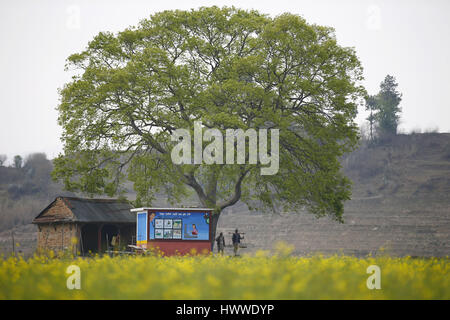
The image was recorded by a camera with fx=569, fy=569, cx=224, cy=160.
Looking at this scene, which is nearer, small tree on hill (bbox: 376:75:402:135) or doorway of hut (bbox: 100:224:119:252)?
doorway of hut (bbox: 100:224:119:252)

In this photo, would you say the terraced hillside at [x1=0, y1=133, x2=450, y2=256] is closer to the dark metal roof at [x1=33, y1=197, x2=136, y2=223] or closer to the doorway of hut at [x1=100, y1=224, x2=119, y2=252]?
the doorway of hut at [x1=100, y1=224, x2=119, y2=252]

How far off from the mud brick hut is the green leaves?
432cm

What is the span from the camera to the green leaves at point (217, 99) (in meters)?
33.7

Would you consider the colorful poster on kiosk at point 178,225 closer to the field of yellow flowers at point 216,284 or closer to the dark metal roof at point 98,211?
→ the dark metal roof at point 98,211

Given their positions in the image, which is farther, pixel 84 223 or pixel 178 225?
pixel 84 223

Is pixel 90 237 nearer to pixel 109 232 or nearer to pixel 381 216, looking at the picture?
pixel 109 232

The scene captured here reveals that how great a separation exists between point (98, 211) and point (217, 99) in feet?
41.1

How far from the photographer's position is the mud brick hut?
38.5 meters

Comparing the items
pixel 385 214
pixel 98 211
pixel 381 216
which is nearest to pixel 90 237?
pixel 98 211

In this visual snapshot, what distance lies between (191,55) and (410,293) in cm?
2771

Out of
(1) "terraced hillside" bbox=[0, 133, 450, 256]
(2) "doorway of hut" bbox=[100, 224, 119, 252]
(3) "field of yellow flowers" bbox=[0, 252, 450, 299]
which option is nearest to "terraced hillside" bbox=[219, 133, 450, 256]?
(1) "terraced hillside" bbox=[0, 133, 450, 256]

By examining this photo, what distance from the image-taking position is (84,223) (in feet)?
126

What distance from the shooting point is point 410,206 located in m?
82.1

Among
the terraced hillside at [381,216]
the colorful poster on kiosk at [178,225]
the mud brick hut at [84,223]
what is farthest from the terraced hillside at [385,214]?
the colorful poster on kiosk at [178,225]
